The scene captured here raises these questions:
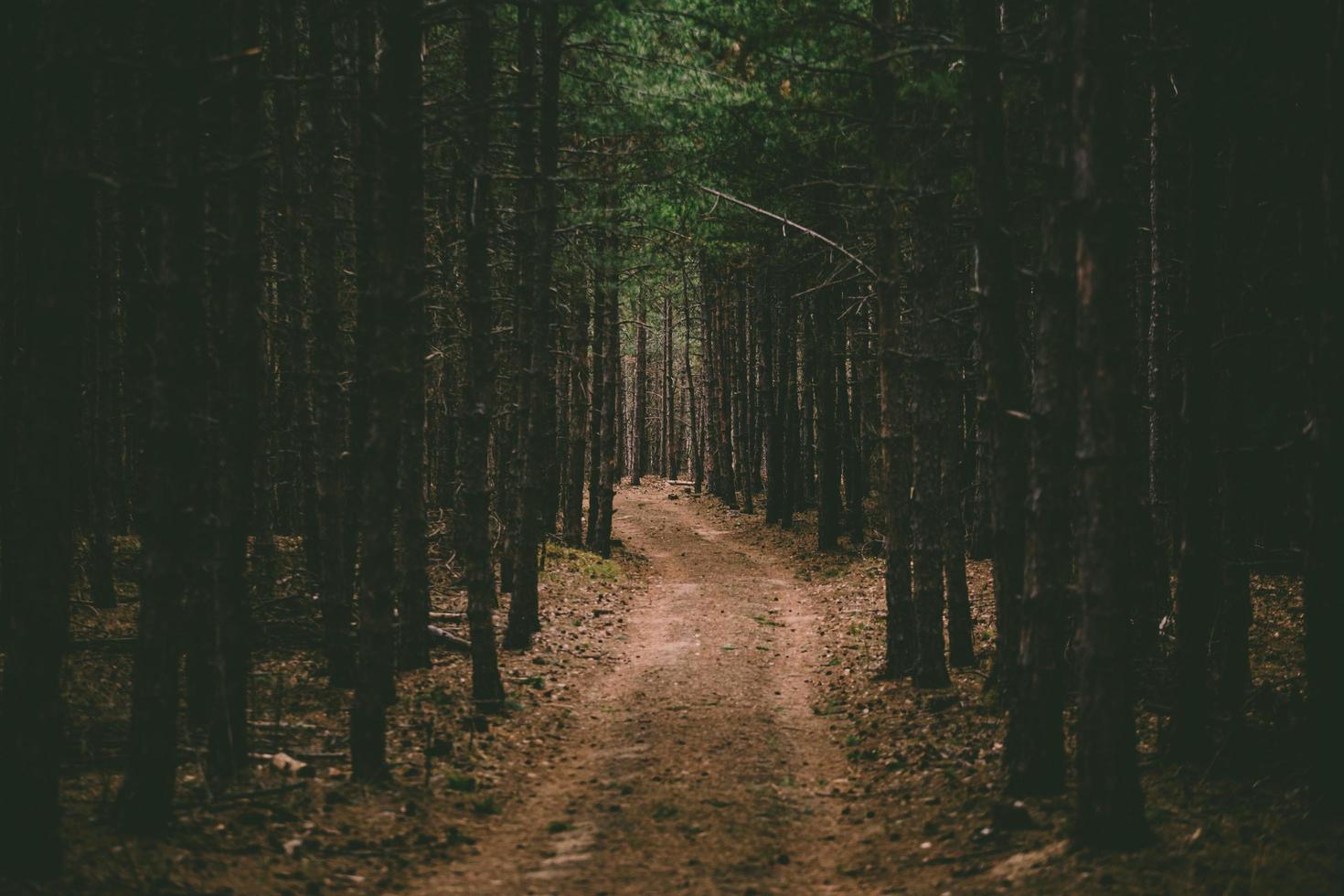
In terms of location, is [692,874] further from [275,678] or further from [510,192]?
[510,192]

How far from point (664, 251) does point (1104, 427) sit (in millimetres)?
14088

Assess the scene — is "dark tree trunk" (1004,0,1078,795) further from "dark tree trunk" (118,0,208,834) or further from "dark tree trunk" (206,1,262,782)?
"dark tree trunk" (206,1,262,782)

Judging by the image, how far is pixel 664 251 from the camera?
1942 centimetres

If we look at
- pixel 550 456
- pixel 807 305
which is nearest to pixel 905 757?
pixel 550 456

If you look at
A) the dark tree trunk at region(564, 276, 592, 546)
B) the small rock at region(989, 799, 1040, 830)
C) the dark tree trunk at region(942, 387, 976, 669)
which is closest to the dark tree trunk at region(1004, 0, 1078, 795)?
the small rock at region(989, 799, 1040, 830)

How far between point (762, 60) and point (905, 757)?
844 cm

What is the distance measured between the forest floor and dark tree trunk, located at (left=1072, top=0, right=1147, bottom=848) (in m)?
0.57

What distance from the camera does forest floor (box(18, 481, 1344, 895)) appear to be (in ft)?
20.9

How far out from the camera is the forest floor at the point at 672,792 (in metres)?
6.37

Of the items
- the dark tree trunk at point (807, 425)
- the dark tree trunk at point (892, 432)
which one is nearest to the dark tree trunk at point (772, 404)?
the dark tree trunk at point (807, 425)

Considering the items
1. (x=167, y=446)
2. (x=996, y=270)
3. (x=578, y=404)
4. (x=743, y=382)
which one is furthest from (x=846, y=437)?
(x=167, y=446)

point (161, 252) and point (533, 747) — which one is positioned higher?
point (161, 252)

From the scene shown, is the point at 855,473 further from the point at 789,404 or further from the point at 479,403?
the point at 479,403

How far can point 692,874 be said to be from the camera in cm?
695
